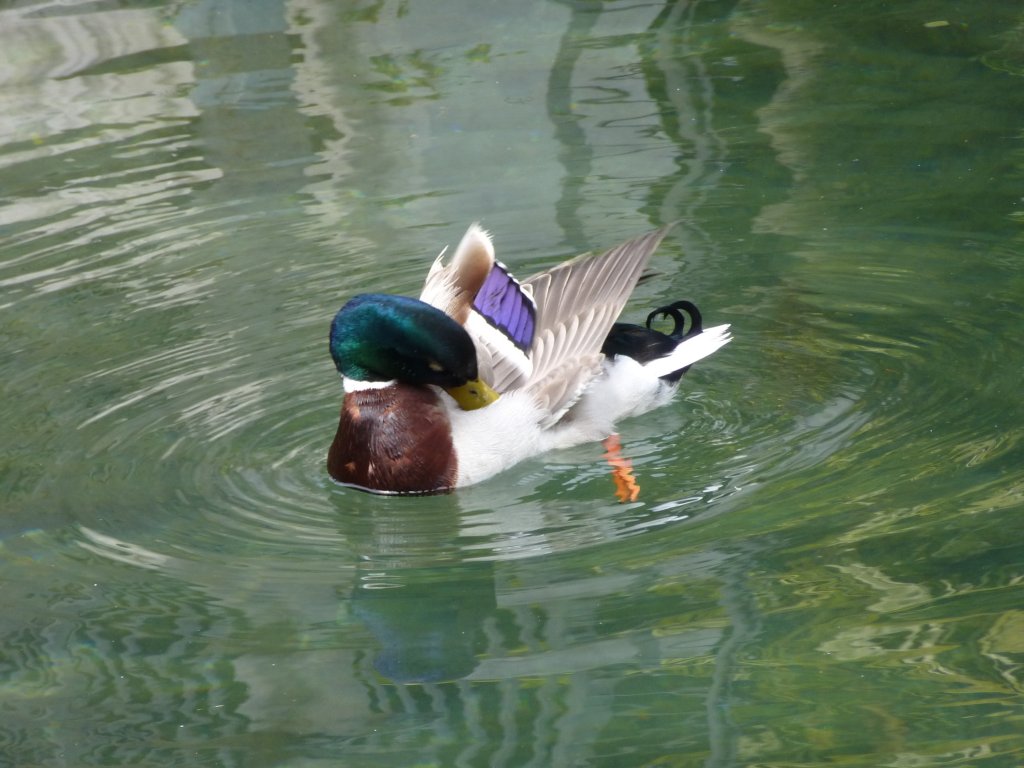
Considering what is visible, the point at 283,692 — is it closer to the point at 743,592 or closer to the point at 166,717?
the point at 166,717

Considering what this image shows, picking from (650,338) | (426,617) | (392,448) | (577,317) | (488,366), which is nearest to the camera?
(426,617)

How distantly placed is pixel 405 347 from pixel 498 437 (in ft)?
1.32

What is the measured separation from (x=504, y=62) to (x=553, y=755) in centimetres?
608

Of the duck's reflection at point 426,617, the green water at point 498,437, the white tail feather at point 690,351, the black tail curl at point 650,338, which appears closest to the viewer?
the green water at point 498,437

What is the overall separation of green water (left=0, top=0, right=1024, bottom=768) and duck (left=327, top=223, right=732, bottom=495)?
115mm

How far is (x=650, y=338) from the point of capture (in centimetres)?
543

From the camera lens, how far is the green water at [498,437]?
349 centimetres

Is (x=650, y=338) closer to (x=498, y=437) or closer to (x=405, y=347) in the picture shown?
(x=498, y=437)

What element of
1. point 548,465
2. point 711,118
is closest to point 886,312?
point 548,465

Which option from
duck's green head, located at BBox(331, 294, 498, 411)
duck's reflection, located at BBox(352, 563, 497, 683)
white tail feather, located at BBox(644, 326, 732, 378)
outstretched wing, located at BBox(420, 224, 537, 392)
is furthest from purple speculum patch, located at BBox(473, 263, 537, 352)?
duck's reflection, located at BBox(352, 563, 497, 683)

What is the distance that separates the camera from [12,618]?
405 centimetres

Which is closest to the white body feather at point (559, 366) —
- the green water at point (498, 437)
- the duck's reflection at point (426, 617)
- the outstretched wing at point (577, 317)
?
the outstretched wing at point (577, 317)

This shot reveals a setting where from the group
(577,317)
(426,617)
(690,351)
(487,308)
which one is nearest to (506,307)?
(487,308)

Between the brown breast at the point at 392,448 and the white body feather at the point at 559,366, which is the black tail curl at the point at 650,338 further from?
the brown breast at the point at 392,448
